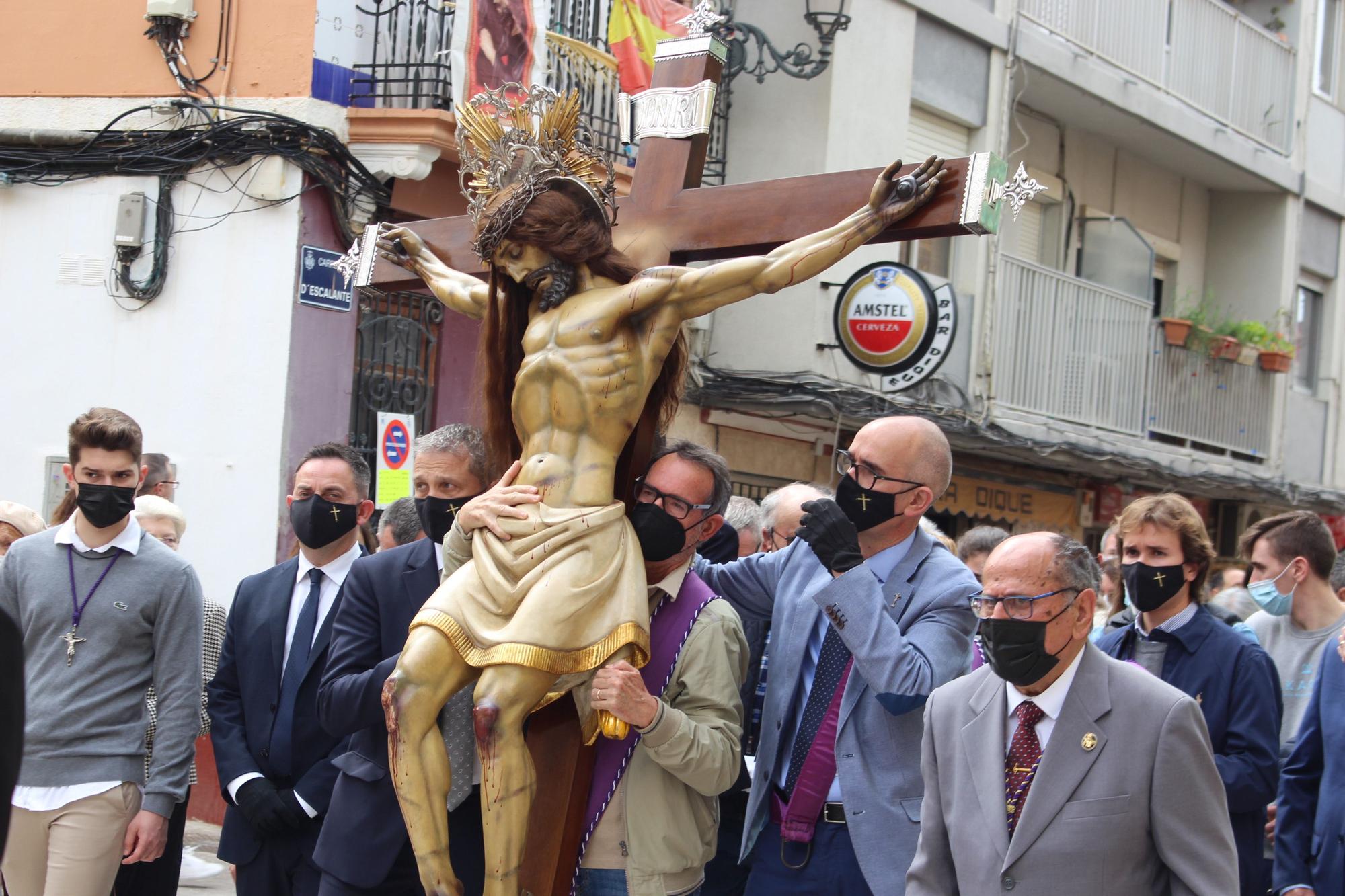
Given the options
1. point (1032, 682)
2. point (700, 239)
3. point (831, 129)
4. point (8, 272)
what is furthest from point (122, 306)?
point (1032, 682)

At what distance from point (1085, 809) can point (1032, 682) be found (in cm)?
32

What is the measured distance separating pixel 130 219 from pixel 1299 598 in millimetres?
7689

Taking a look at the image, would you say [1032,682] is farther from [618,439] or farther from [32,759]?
[32,759]

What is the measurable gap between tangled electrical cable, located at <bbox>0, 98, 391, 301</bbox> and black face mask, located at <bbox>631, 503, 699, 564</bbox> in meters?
6.48

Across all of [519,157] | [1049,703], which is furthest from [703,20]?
[1049,703]

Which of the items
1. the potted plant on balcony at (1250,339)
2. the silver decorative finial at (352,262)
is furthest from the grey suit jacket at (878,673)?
the potted plant on balcony at (1250,339)

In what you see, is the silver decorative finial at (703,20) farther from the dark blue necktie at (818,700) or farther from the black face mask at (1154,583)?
the black face mask at (1154,583)

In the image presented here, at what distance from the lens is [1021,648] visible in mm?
3350

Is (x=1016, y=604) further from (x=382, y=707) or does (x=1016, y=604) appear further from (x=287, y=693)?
(x=287, y=693)

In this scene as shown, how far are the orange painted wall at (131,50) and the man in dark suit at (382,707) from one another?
6.16 m

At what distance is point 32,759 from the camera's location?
15.3ft

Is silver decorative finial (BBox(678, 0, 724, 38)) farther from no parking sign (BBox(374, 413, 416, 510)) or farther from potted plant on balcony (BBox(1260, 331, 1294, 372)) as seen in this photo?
potted plant on balcony (BBox(1260, 331, 1294, 372))

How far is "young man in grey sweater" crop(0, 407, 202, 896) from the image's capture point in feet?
15.3

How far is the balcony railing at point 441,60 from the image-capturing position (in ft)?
33.2
